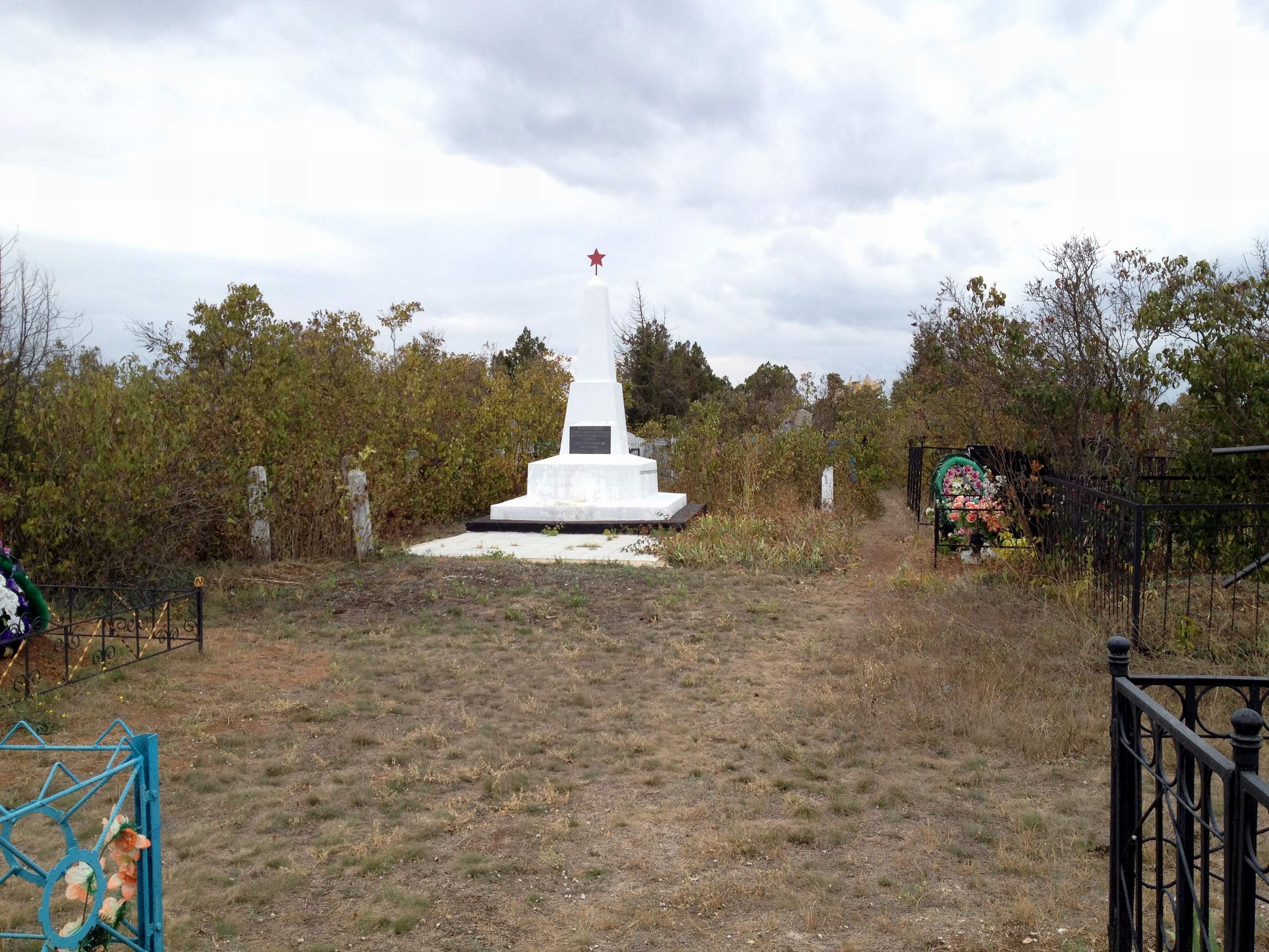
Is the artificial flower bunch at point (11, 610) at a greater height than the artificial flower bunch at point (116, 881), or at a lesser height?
greater

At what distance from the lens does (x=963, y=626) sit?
708 cm

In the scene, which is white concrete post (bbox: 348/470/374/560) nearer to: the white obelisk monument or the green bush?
the green bush

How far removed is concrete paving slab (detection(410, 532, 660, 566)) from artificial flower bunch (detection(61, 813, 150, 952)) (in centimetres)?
843

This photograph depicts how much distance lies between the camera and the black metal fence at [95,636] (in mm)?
5746

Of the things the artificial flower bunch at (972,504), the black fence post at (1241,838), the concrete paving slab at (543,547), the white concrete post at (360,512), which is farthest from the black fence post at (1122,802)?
the white concrete post at (360,512)

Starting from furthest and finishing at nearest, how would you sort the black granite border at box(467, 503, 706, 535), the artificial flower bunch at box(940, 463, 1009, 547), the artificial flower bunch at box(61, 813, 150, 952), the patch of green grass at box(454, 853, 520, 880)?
1. the black granite border at box(467, 503, 706, 535)
2. the artificial flower bunch at box(940, 463, 1009, 547)
3. the patch of green grass at box(454, 853, 520, 880)
4. the artificial flower bunch at box(61, 813, 150, 952)

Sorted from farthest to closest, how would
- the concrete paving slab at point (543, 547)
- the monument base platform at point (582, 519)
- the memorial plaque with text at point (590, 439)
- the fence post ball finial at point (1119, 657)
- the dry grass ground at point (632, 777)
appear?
the memorial plaque with text at point (590, 439) < the monument base platform at point (582, 519) < the concrete paving slab at point (543, 547) < the dry grass ground at point (632, 777) < the fence post ball finial at point (1119, 657)

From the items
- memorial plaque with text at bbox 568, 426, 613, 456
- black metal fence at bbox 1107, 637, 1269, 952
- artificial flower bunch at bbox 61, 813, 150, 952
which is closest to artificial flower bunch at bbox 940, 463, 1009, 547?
black metal fence at bbox 1107, 637, 1269, 952

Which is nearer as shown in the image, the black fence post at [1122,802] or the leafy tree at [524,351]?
the black fence post at [1122,802]

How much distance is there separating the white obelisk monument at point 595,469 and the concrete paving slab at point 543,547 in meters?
0.59

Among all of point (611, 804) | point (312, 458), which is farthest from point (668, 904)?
point (312, 458)

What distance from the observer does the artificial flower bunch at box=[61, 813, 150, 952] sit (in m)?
2.49

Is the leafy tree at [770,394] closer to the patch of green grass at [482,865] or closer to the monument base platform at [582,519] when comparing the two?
the monument base platform at [582,519]

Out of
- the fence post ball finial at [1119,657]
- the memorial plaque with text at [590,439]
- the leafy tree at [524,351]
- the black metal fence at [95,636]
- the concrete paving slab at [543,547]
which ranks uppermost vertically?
the leafy tree at [524,351]
